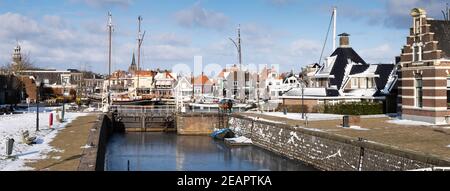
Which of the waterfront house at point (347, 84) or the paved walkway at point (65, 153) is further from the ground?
the waterfront house at point (347, 84)

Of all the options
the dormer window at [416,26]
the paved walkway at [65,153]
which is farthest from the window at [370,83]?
the paved walkway at [65,153]

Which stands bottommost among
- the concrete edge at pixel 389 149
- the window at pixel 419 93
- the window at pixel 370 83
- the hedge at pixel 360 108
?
the concrete edge at pixel 389 149

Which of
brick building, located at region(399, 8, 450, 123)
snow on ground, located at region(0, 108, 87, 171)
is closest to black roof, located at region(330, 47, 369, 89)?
brick building, located at region(399, 8, 450, 123)

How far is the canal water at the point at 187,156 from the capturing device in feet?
87.8

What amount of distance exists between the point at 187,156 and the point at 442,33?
65.1 feet

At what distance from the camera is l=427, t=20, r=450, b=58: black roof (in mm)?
31656

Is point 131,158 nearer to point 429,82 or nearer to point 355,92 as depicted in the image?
point 429,82

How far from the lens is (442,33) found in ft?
106

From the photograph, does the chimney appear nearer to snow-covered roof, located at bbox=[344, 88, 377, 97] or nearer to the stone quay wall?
snow-covered roof, located at bbox=[344, 88, 377, 97]

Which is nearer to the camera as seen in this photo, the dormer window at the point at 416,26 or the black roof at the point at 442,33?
the black roof at the point at 442,33

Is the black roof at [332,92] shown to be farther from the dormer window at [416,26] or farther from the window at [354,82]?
the dormer window at [416,26]

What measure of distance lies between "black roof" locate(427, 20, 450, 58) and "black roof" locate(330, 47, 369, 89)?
1730 centimetres

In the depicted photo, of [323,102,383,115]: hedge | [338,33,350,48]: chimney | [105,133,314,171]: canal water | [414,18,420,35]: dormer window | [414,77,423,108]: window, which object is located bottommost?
[105,133,314,171]: canal water

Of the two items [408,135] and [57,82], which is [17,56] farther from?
[408,135]
